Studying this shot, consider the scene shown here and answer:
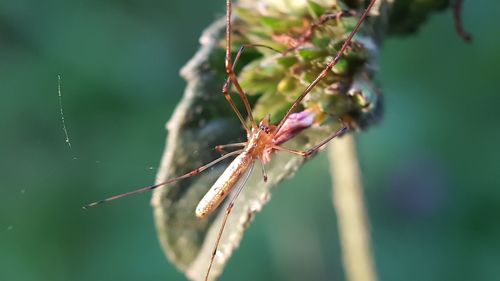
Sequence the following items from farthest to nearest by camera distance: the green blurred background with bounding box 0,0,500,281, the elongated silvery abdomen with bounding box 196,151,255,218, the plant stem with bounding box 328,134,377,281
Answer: the green blurred background with bounding box 0,0,500,281, the plant stem with bounding box 328,134,377,281, the elongated silvery abdomen with bounding box 196,151,255,218

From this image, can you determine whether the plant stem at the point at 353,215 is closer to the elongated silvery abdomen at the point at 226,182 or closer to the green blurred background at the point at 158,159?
the elongated silvery abdomen at the point at 226,182

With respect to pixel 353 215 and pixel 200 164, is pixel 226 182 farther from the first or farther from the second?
pixel 353 215

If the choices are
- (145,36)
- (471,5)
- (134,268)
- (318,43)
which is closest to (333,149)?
(318,43)

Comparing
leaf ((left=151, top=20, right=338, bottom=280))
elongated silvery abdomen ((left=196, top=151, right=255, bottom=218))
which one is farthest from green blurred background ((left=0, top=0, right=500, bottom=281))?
elongated silvery abdomen ((left=196, top=151, right=255, bottom=218))

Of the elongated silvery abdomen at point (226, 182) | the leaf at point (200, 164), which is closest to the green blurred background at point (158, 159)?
the leaf at point (200, 164)

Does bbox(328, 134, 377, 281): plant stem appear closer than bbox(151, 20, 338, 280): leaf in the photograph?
No

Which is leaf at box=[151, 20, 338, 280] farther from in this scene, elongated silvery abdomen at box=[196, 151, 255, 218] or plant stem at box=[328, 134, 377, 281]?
plant stem at box=[328, 134, 377, 281]

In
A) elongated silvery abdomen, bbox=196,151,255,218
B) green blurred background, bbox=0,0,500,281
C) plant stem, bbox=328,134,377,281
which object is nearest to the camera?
elongated silvery abdomen, bbox=196,151,255,218

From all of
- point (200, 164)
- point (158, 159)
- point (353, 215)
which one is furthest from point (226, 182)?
point (158, 159)

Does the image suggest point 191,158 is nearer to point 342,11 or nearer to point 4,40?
point 342,11
